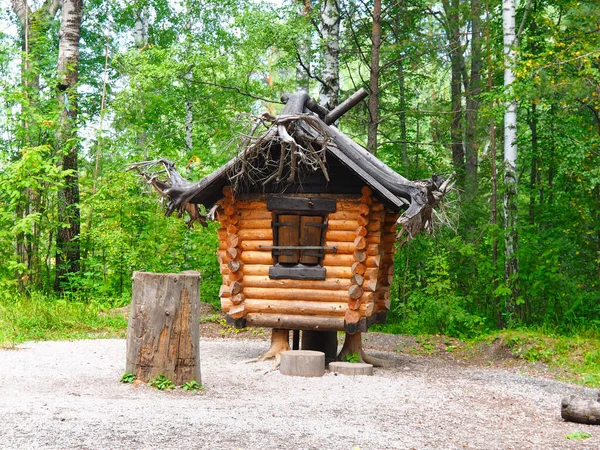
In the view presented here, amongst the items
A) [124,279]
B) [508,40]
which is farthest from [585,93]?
[124,279]

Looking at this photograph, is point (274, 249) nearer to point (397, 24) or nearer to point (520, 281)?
point (520, 281)

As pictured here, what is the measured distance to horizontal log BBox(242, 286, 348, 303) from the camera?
1130 cm

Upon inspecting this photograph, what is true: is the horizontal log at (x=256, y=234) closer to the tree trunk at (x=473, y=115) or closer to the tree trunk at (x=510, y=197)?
the tree trunk at (x=510, y=197)

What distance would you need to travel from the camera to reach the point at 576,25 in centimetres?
1416

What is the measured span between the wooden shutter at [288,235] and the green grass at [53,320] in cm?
502

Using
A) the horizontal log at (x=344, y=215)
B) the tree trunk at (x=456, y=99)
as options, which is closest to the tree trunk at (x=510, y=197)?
the tree trunk at (x=456, y=99)

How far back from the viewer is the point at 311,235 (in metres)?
11.4

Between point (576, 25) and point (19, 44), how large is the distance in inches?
839

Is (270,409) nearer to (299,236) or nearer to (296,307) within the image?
(296,307)

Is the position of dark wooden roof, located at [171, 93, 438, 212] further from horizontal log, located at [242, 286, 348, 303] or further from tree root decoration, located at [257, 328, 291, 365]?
tree root decoration, located at [257, 328, 291, 365]

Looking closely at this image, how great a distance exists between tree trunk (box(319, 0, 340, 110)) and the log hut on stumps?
4.83 meters

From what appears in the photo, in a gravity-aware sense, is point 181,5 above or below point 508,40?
above

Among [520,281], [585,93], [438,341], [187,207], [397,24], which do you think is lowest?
[438,341]

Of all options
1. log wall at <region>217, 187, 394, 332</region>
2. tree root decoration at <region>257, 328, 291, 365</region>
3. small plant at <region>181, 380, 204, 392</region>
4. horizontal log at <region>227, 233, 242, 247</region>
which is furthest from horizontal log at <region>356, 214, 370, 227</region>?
small plant at <region>181, 380, 204, 392</region>
